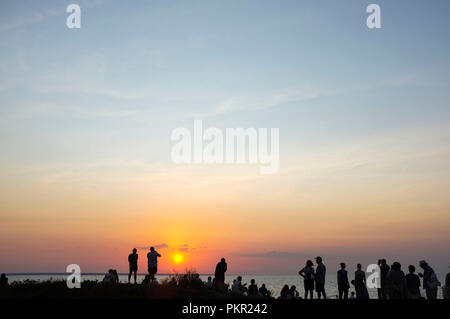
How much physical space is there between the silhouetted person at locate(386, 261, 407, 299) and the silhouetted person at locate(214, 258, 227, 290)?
8.29 meters

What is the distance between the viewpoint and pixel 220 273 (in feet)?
78.1

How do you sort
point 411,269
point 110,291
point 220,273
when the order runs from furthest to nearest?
point 220,273 → point 110,291 → point 411,269

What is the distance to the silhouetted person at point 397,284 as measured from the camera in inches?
733

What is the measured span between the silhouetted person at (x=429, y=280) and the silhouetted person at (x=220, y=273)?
9.27 m

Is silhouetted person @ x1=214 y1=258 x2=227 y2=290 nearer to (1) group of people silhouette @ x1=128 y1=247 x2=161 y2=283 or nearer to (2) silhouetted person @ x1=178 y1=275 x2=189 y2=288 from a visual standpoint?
(2) silhouetted person @ x1=178 y1=275 x2=189 y2=288

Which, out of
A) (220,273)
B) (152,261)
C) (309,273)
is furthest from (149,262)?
(309,273)

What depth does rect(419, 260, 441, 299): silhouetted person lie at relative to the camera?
62.0 feet

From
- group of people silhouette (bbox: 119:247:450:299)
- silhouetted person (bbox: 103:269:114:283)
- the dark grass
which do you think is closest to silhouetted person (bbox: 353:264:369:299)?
group of people silhouette (bbox: 119:247:450:299)

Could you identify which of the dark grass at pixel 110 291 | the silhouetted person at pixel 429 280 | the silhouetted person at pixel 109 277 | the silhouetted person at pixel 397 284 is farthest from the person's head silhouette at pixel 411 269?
the silhouetted person at pixel 109 277

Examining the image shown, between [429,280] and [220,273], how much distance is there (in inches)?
387

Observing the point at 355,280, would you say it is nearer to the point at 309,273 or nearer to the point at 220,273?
the point at 309,273

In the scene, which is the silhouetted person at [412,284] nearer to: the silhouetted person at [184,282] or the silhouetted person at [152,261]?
the silhouetted person at [184,282]
